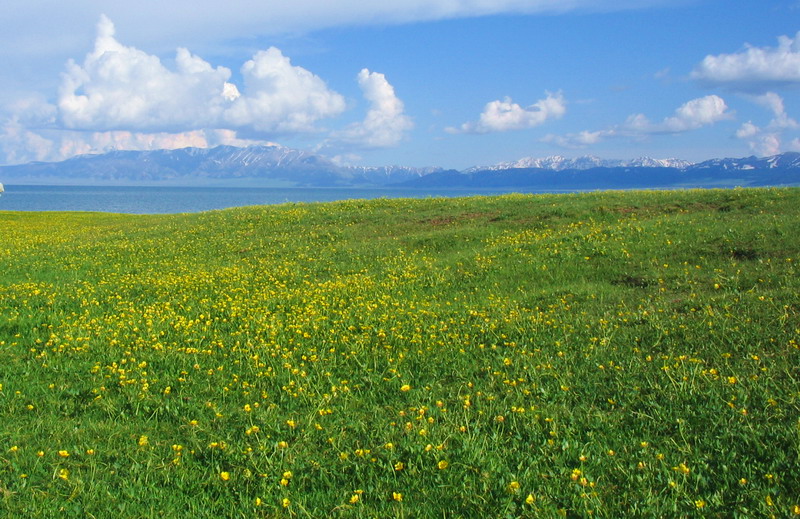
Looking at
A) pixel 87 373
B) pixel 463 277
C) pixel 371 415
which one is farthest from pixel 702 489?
pixel 463 277

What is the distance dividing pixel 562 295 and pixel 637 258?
3.52 meters

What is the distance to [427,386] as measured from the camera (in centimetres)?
762

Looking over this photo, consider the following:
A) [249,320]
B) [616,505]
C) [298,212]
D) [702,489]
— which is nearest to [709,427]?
[702,489]

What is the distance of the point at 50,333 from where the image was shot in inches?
424

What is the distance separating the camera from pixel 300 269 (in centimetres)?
1731

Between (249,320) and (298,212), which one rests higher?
(298,212)

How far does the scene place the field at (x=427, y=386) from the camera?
5.14 m

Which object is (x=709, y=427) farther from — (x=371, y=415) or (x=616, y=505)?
(x=371, y=415)

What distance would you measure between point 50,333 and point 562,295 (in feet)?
33.4

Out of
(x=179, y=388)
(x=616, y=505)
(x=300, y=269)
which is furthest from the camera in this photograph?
(x=300, y=269)

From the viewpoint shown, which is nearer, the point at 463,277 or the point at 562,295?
the point at 562,295

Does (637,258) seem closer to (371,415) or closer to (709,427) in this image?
(709,427)

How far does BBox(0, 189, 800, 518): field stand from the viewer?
5.14 m

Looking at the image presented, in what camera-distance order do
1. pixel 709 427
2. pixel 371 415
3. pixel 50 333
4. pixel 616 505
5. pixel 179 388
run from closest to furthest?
pixel 616 505 < pixel 709 427 < pixel 371 415 < pixel 179 388 < pixel 50 333
